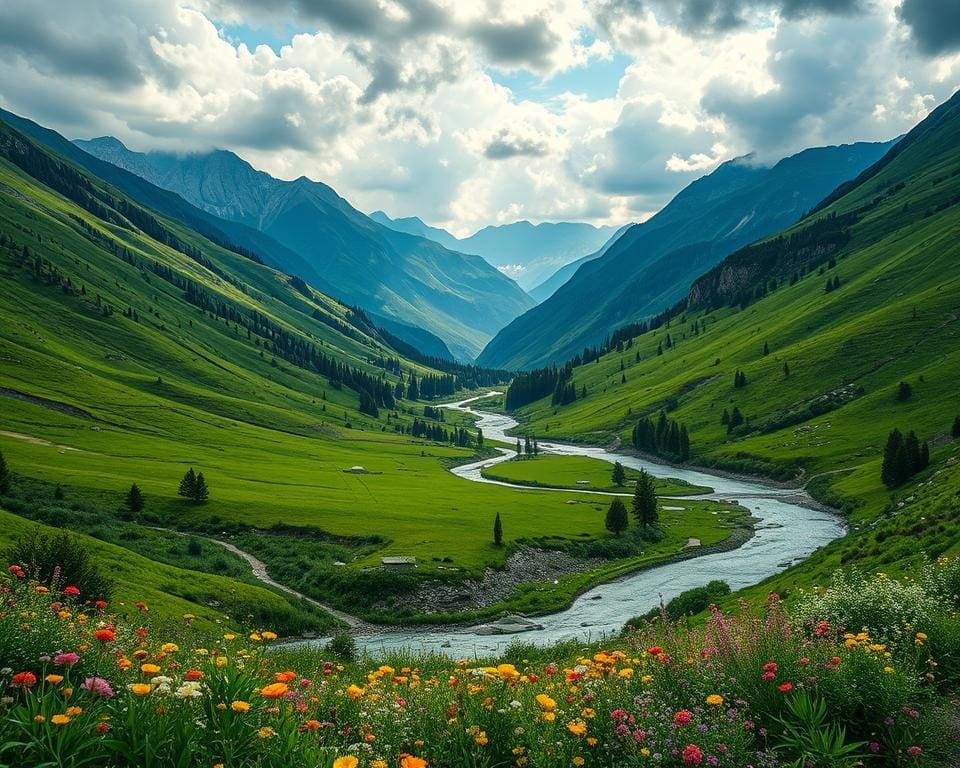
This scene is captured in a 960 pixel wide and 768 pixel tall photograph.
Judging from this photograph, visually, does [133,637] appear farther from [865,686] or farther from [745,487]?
[745,487]

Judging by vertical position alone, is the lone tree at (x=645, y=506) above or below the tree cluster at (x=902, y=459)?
below

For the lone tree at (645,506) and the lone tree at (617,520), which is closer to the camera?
the lone tree at (617,520)

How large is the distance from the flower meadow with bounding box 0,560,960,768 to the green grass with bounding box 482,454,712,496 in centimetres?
12853

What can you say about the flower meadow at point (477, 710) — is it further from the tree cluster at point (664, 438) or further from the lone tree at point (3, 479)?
the tree cluster at point (664, 438)

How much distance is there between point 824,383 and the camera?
172 metres

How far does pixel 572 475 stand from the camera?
522ft

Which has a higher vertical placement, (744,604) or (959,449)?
(959,449)

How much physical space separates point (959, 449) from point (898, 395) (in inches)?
2251

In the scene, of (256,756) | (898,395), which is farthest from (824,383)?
(256,756)

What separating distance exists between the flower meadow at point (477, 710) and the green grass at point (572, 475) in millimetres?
128529

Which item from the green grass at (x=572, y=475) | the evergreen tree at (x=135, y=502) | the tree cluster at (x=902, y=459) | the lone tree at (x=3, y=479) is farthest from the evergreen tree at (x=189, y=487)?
the tree cluster at (x=902, y=459)

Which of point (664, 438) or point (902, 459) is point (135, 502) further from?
point (664, 438)

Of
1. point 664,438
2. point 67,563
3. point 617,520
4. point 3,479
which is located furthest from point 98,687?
point 664,438

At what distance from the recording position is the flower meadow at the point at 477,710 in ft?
21.7
